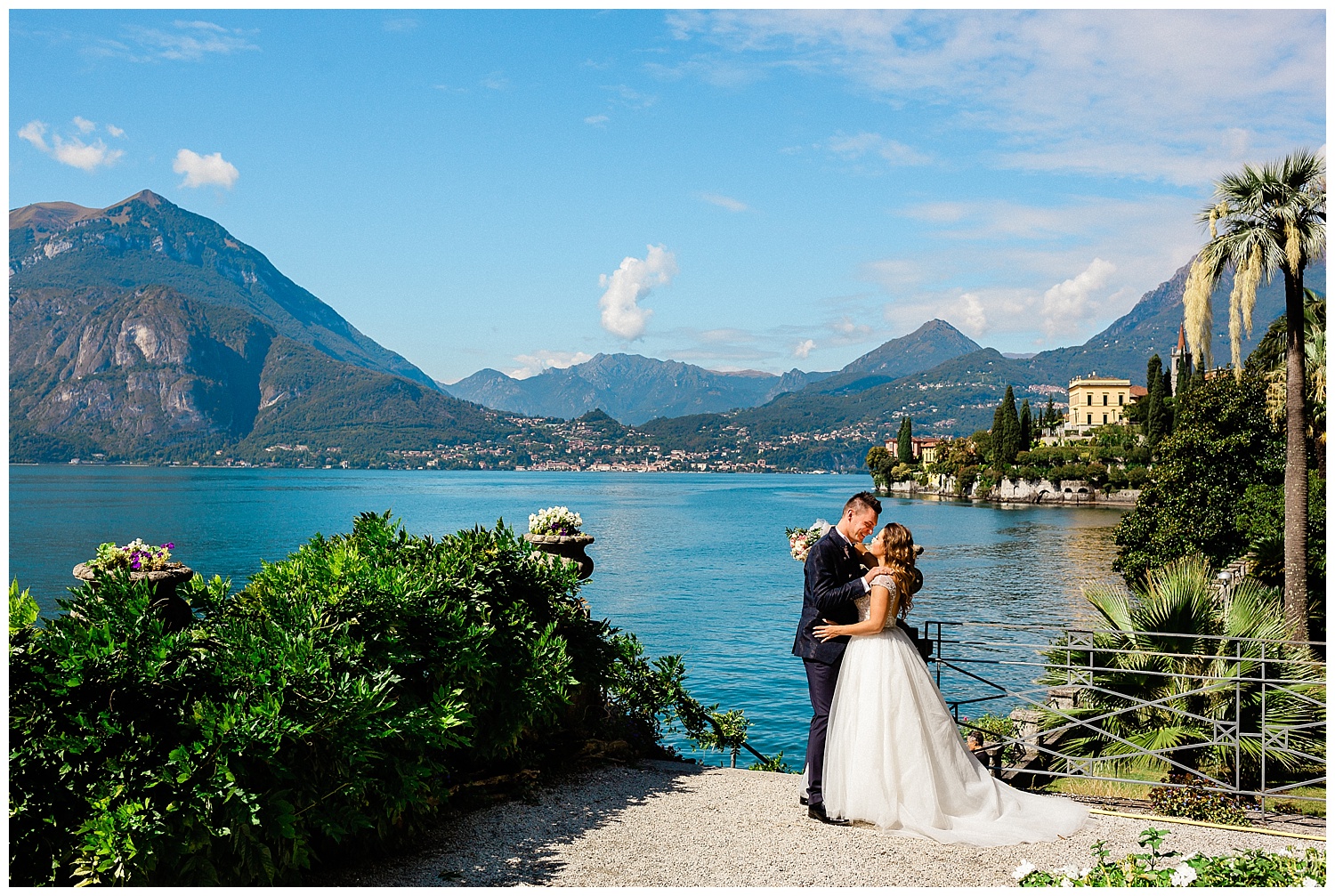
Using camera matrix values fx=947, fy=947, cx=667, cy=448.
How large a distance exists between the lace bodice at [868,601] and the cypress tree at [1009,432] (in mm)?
95464

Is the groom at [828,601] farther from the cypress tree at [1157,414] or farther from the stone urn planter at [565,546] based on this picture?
the cypress tree at [1157,414]

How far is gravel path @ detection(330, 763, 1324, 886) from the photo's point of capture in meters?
4.39

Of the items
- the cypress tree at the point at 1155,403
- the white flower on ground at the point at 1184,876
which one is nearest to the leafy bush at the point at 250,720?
the white flower on ground at the point at 1184,876

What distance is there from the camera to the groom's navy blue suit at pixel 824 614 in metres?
5.20

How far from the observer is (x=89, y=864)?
364 cm

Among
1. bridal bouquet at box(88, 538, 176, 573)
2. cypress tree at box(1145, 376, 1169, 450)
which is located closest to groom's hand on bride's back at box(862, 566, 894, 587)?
bridal bouquet at box(88, 538, 176, 573)

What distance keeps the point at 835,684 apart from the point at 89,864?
142 inches

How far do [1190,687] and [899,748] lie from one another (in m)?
3.13

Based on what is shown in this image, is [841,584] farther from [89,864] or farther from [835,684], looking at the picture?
[89,864]

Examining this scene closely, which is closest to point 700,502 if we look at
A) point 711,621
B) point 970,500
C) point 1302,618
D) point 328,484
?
point 970,500

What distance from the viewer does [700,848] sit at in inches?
187

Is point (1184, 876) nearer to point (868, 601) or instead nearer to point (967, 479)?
point (868, 601)

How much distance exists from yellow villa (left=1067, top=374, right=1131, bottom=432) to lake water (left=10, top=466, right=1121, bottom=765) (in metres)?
A: 30.9

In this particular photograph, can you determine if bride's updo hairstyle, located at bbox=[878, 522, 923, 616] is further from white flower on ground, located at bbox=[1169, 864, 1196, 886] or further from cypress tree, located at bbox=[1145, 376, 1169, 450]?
cypress tree, located at bbox=[1145, 376, 1169, 450]
